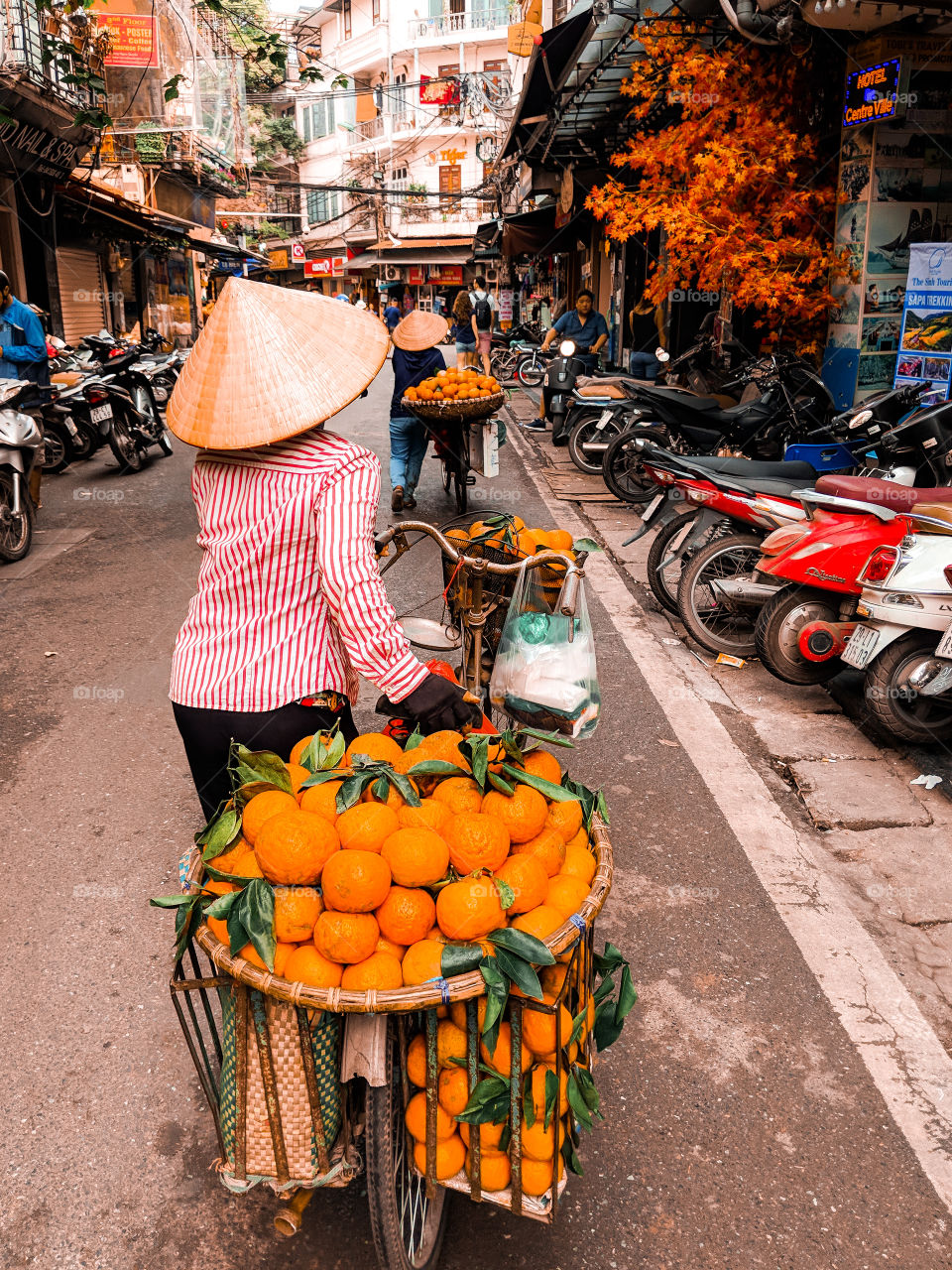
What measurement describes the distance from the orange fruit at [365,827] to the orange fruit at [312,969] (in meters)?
0.19

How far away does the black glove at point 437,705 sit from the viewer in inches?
83.7

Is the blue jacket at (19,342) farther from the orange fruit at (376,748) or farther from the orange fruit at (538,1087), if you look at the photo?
the orange fruit at (538,1087)

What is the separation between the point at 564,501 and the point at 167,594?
4342 millimetres

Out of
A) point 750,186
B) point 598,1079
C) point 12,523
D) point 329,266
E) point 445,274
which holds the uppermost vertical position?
point 329,266

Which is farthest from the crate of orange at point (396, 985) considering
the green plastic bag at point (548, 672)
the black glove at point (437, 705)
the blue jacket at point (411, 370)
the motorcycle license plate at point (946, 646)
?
the blue jacket at point (411, 370)

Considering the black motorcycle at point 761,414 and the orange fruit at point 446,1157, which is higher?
the black motorcycle at point 761,414

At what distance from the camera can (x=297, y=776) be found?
1.96 metres

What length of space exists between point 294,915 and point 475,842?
13.3 inches

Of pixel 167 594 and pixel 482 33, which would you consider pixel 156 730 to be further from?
pixel 482 33

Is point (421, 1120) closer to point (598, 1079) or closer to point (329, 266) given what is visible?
point (598, 1079)

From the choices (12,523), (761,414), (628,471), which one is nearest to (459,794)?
(12,523)

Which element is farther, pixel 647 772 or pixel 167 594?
pixel 167 594

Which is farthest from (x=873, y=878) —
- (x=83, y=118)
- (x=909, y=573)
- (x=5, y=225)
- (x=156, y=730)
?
(x=5, y=225)

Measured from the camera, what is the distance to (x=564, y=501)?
975cm
